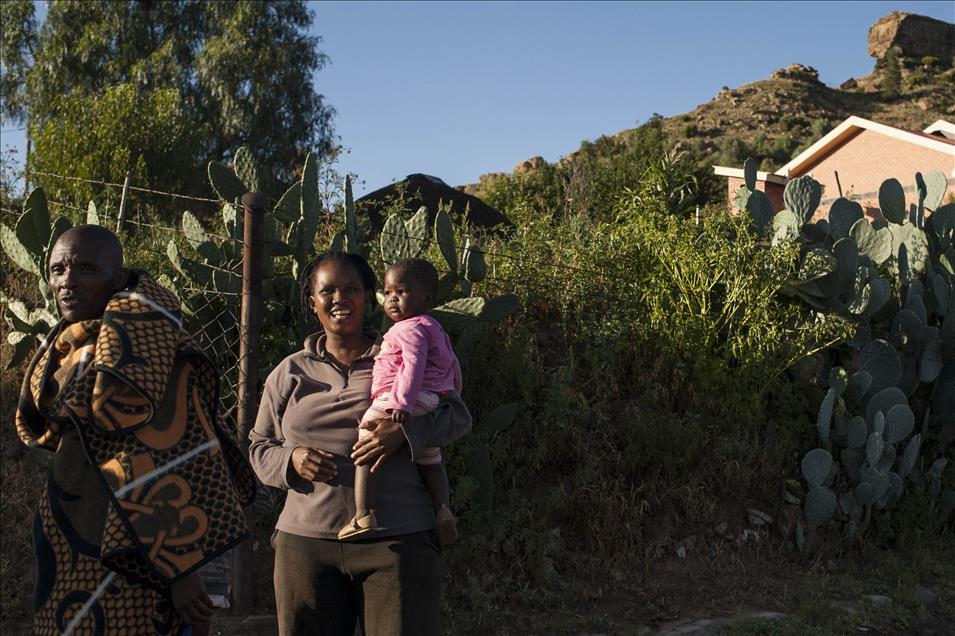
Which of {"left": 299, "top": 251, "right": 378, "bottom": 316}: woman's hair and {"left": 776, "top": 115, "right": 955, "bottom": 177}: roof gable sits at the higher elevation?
Answer: {"left": 776, "top": 115, "right": 955, "bottom": 177}: roof gable

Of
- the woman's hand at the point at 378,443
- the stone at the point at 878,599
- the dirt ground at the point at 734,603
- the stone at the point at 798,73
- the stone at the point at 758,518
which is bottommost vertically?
the stone at the point at 878,599

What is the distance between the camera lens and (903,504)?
6.34 meters

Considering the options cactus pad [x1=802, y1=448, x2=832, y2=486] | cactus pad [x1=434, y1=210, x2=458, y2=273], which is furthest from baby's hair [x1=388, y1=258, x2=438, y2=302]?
cactus pad [x1=802, y1=448, x2=832, y2=486]

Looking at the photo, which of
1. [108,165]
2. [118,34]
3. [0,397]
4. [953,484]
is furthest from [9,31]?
[953,484]

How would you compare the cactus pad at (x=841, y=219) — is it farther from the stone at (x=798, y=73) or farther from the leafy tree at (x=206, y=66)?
the stone at (x=798, y=73)

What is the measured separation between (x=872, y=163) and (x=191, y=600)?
2183cm

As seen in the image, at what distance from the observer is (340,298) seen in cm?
271

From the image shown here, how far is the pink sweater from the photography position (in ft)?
8.86

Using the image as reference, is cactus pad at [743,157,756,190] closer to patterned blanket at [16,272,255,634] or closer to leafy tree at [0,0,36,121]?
patterned blanket at [16,272,255,634]

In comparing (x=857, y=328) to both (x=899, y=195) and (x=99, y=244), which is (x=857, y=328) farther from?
(x=99, y=244)

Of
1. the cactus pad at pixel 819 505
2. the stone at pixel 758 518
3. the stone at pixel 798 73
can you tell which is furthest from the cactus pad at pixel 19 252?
the stone at pixel 798 73

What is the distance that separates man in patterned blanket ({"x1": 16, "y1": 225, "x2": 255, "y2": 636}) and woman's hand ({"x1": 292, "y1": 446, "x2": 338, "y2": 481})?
0.31 meters

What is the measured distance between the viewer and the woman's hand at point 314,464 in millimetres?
2609

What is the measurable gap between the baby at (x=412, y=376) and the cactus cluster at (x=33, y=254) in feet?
10.7
